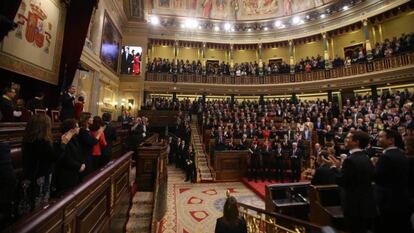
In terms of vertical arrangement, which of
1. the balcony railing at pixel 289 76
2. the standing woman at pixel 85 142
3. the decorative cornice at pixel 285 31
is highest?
the decorative cornice at pixel 285 31

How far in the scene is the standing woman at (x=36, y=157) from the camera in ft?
5.10

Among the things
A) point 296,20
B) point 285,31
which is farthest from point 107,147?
point 296,20

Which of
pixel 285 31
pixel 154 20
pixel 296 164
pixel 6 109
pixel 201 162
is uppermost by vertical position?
pixel 154 20

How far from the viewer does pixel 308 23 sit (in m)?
14.8

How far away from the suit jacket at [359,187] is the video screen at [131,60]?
1331 cm

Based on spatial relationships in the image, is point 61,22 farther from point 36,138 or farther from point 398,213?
point 398,213

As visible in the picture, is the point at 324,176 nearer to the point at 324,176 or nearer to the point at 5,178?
the point at 324,176

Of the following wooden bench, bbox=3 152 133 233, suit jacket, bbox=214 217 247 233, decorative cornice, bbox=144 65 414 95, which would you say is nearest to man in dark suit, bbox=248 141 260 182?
wooden bench, bbox=3 152 133 233

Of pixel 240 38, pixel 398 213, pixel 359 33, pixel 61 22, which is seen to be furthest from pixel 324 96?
pixel 61 22

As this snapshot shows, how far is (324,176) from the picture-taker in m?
3.61

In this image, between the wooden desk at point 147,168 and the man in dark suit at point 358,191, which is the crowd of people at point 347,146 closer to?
the man in dark suit at point 358,191

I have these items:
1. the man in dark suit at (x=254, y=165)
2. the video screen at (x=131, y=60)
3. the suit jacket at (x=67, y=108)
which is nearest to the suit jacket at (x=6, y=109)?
the suit jacket at (x=67, y=108)

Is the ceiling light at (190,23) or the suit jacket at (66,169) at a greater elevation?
the ceiling light at (190,23)

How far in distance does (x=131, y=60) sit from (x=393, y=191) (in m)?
14.0
